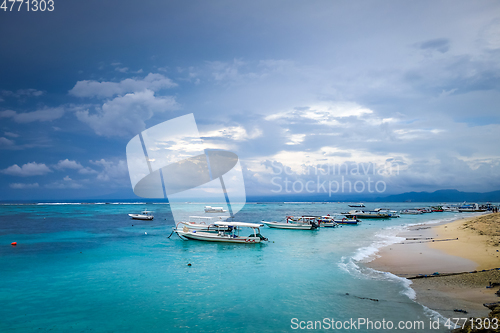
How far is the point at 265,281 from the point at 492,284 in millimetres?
12145

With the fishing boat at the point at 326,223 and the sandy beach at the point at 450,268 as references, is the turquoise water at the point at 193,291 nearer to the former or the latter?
the sandy beach at the point at 450,268

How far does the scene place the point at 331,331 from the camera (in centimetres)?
1095

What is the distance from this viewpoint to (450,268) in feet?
57.8

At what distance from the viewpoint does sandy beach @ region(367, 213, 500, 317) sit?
11820 mm

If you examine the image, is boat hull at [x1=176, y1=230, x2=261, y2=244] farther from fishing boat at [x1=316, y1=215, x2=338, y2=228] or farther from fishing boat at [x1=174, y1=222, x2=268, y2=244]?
fishing boat at [x1=316, y1=215, x2=338, y2=228]

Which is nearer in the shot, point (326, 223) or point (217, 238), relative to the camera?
point (217, 238)

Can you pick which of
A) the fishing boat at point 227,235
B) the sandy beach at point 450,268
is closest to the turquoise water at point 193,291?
the sandy beach at point 450,268

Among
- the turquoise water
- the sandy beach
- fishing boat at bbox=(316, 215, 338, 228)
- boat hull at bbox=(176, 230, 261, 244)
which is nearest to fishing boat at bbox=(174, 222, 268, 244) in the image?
boat hull at bbox=(176, 230, 261, 244)

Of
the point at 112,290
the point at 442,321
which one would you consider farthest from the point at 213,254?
the point at 442,321

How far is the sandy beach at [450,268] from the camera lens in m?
11.8

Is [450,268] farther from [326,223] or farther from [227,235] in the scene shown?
[326,223]

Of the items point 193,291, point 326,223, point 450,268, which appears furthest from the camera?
point 326,223

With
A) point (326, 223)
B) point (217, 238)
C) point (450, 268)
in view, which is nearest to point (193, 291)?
point (450, 268)

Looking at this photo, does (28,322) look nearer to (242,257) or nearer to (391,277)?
(242,257)
